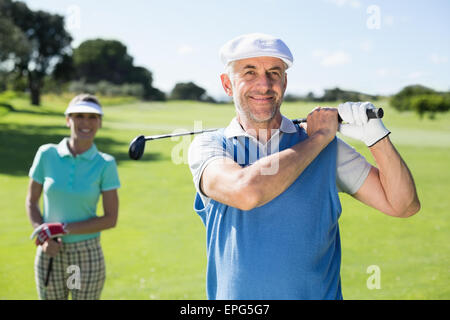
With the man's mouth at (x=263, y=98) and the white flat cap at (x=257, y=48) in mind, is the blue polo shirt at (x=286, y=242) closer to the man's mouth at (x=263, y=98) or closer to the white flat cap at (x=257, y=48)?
the man's mouth at (x=263, y=98)

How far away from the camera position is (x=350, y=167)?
7.18 feet

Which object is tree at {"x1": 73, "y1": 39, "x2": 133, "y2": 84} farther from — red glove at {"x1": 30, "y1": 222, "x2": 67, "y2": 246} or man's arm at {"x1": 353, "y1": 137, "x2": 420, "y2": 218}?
man's arm at {"x1": 353, "y1": 137, "x2": 420, "y2": 218}

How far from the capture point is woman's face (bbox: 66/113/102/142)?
392 centimetres

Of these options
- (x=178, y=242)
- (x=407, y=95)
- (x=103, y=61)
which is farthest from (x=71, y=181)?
(x=103, y=61)

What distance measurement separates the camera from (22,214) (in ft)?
36.8

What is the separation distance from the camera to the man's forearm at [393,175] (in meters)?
2.11

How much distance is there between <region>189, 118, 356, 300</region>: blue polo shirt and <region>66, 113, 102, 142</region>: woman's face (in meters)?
2.11

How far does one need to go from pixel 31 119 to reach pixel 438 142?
31577 millimetres

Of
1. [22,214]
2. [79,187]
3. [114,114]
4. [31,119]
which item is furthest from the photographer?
[114,114]

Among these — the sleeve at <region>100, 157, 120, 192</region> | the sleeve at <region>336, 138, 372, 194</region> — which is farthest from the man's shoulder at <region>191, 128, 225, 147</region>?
the sleeve at <region>100, 157, 120, 192</region>

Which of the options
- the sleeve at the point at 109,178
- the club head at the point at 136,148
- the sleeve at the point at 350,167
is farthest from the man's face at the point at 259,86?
the sleeve at the point at 109,178

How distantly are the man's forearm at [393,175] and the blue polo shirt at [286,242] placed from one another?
0.70 ft
